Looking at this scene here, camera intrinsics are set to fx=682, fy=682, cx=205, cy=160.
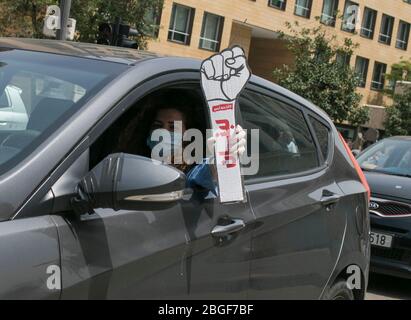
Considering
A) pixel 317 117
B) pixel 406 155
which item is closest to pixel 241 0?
pixel 406 155

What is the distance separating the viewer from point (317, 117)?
3.82 meters

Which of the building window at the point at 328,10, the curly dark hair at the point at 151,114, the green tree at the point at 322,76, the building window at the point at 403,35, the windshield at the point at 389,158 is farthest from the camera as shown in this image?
the building window at the point at 403,35

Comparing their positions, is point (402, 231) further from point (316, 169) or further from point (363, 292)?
point (316, 169)

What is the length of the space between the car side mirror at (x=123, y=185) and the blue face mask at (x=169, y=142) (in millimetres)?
723

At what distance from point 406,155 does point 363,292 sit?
4.41 meters

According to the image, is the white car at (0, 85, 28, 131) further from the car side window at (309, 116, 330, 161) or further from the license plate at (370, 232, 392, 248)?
the license plate at (370, 232, 392, 248)

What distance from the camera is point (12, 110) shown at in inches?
105

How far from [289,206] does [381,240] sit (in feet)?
13.1

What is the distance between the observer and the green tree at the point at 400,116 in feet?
128

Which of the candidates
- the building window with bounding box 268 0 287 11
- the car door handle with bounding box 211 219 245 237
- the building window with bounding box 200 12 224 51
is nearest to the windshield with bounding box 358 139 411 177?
the car door handle with bounding box 211 219 245 237

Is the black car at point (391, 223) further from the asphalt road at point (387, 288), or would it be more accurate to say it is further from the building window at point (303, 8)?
the building window at point (303, 8)

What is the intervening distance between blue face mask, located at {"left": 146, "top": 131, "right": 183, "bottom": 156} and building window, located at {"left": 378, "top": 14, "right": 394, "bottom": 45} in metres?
48.4

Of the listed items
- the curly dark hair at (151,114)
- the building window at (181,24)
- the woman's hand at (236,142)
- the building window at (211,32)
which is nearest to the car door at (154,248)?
the curly dark hair at (151,114)

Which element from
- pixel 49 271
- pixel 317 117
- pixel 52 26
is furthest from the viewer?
pixel 52 26
